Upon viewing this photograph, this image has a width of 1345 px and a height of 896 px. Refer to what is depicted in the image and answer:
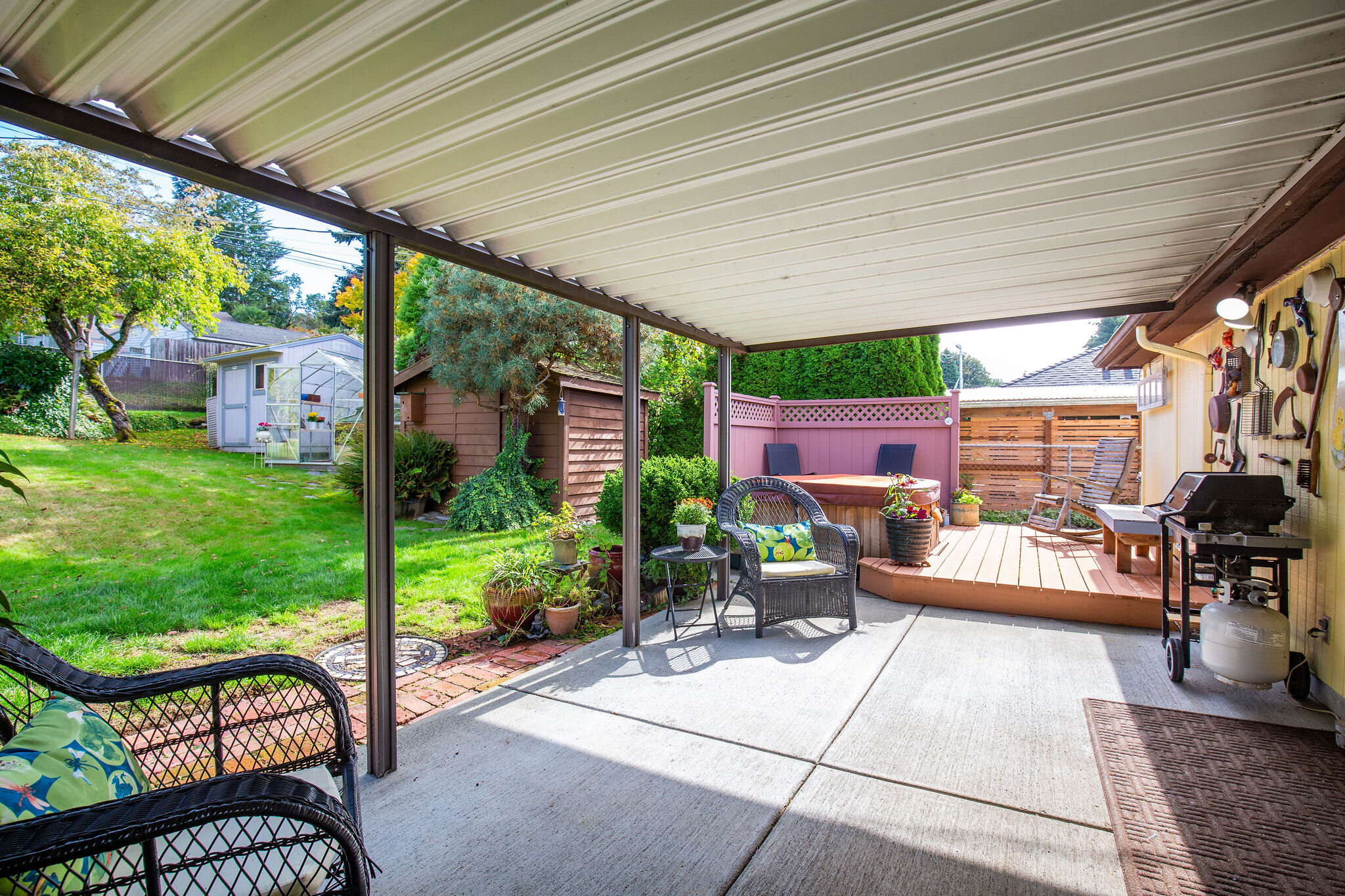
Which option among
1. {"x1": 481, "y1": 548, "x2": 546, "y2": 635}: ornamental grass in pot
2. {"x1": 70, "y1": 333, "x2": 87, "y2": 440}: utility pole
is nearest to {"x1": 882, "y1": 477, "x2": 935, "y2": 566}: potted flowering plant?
{"x1": 481, "y1": 548, "x2": 546, "y2": 635}: ornamental grass in pot

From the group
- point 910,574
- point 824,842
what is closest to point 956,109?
point 824,842

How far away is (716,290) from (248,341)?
1924 cm

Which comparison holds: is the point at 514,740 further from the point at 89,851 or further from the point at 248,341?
the point at 248,341

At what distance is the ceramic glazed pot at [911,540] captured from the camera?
5.22m

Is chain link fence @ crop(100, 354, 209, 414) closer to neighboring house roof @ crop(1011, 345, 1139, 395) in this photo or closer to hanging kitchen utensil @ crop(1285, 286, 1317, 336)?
hanging kitchen utensil @ crop(1285, 286, 1317, 336)

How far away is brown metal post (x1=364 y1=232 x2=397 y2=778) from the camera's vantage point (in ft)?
7.70

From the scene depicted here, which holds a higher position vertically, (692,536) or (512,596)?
(692,536)

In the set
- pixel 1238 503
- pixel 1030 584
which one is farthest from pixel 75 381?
pixel 1238 503

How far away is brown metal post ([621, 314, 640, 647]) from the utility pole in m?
10.8

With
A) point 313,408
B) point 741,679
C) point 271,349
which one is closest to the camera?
point 741,679

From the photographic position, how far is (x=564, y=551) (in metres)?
4.39

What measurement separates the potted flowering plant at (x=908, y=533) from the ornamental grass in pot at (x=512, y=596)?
3.01 metres

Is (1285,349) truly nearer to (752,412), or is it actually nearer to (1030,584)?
(1030,584)

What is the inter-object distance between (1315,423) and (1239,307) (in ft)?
2.31
